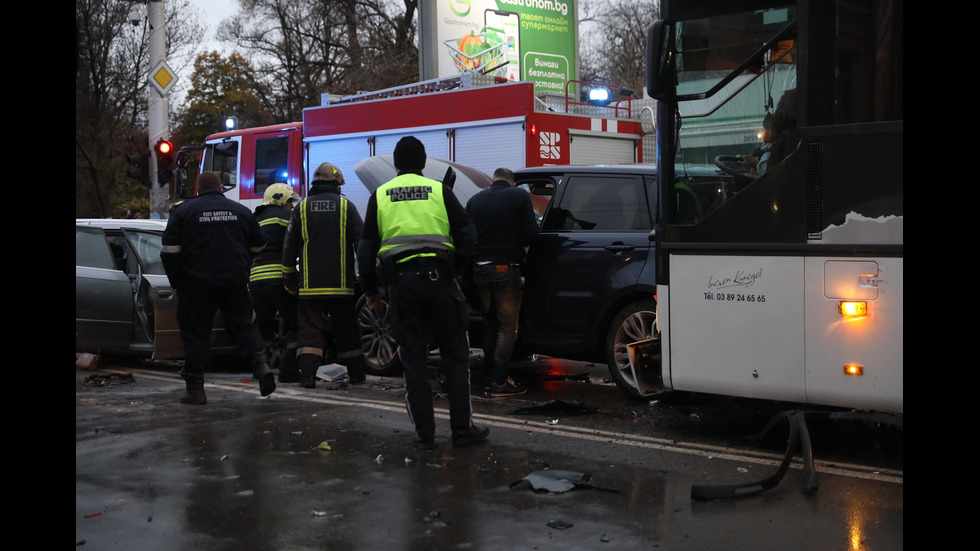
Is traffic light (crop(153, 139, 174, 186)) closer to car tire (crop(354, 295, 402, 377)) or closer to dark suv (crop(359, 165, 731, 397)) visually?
car tire (crop(354, 295, 402, 377))

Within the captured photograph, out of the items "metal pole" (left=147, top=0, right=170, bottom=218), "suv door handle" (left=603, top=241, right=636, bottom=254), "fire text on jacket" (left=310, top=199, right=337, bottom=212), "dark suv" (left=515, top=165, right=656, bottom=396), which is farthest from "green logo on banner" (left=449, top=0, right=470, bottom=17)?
"suv door handle" (left=603, top=241, right=636, bottom=254)

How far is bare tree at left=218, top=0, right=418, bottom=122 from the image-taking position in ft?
113

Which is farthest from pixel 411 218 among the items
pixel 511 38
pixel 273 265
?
pixel 511 38

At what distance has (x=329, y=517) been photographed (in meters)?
4.73

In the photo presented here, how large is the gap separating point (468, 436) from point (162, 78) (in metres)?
14.3

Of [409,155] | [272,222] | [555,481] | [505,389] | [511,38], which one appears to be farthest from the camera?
[511,38]

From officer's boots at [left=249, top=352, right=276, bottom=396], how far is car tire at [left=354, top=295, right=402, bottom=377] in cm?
130

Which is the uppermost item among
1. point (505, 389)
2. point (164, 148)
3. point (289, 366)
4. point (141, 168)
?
point (164, 148)

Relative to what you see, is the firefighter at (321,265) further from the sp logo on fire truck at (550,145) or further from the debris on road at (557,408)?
the sp logo on fire truck at (550,145)

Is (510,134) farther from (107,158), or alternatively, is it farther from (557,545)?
(107,158)

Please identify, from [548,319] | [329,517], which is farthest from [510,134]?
[329,517]

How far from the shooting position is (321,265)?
779cm

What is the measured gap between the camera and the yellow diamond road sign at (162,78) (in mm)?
18219

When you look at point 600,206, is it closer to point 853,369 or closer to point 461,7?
point 853,369
